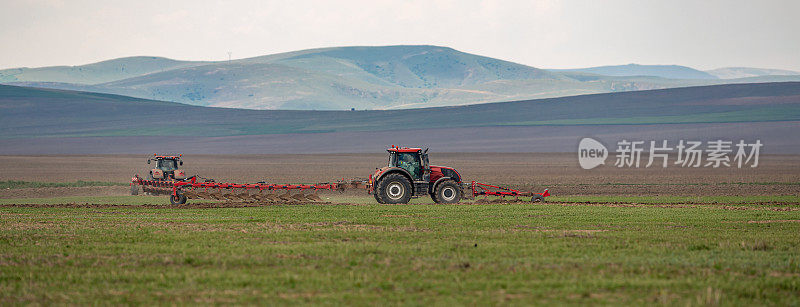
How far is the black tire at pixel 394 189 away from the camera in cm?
3466

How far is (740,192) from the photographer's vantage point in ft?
150

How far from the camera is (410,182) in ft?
115

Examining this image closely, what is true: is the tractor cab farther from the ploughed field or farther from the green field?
the green field

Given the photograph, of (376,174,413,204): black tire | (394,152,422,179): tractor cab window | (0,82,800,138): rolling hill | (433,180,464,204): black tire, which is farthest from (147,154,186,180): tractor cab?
(0,82,800,138): rolling hill

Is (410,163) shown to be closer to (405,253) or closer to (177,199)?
(177,199)

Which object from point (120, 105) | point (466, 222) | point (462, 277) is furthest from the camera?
point (120, 105)

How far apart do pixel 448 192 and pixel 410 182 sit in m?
1.62

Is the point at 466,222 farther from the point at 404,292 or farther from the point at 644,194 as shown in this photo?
the point at 644,194

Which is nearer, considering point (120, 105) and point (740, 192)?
point (740, 192)

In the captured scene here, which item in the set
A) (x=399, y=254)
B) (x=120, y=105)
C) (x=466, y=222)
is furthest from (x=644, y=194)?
(x=120, y=105)

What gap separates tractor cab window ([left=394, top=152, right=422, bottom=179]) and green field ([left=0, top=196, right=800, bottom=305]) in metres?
7.69

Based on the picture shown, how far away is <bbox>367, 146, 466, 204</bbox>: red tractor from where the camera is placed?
34719mm

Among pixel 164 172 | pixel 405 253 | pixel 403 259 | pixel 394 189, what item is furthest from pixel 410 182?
pixel 403 259

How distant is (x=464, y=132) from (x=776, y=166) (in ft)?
218
